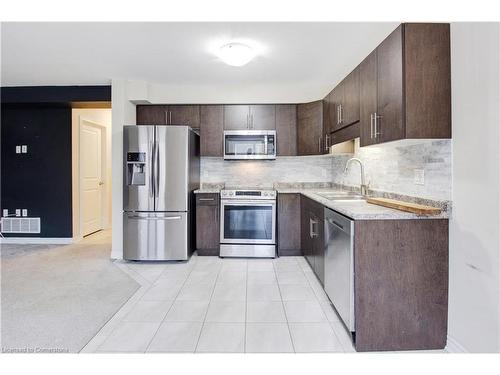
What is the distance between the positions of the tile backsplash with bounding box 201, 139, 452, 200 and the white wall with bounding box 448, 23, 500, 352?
0.16 meters

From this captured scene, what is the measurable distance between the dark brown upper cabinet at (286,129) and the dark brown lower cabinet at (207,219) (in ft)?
3.96

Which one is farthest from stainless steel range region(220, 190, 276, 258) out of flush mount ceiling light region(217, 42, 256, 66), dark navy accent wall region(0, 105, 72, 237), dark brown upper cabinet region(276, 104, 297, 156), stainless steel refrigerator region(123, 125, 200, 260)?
dark navy accent wall region(0, 105, 72, 237)

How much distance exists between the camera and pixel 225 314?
94.8 inches

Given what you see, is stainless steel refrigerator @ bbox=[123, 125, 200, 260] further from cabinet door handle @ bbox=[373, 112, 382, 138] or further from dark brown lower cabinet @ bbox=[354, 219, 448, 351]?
dark brown lower cabinet @ bbox=[354, 219, 448, 351]

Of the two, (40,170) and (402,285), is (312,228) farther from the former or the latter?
(40,170)

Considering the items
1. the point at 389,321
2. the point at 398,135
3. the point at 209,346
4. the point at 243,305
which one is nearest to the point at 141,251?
the point at 243,305

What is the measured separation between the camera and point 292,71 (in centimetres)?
358

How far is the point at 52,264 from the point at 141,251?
1143 millimetres

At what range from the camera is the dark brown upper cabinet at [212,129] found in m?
4.25

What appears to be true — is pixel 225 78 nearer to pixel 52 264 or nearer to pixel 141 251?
pixel 141 251

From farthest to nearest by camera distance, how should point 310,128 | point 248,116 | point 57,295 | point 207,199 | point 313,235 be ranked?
1. point 248,116
2. point 310,128
3. point 207,199
4. point 313,235
5. point 57,295

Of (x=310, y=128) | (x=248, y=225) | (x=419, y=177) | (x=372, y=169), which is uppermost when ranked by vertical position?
(x=310, y=128)

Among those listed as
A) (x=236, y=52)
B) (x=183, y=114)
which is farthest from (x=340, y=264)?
(x=183, y=114)

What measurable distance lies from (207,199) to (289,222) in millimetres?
1168
